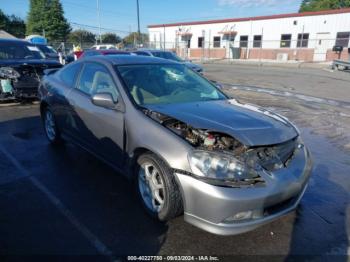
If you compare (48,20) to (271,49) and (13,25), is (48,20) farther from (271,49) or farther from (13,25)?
(271,49)

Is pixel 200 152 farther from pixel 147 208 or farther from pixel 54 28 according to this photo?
pixel 54 28

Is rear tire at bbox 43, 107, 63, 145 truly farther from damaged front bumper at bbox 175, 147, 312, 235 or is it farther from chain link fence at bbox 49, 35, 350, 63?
chain link fence at bbox 49, 35, 350, 63

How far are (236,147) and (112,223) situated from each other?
1.47m

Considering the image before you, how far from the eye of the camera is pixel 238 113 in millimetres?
3375

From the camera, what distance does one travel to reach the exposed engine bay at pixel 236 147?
108 inches

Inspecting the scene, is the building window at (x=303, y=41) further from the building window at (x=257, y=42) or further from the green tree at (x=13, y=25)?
the green tree at (x=13, y=25)

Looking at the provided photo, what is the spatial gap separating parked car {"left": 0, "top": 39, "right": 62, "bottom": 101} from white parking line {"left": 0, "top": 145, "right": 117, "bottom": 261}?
4.52m

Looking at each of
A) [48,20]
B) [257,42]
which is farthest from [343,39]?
[48,20]

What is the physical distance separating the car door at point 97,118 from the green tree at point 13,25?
5687 cm

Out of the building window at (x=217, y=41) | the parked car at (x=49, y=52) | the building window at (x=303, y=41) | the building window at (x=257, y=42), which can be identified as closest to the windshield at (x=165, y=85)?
the parked car at (x=49, y=52)

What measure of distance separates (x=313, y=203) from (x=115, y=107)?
8.37ft

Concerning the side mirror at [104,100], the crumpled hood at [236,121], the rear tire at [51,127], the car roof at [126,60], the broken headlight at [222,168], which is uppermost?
the car roof at [126,60]

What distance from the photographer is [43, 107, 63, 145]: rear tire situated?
525 centimetres

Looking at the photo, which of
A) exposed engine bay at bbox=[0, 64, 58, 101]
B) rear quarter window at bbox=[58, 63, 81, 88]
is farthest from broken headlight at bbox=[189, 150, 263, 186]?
exposed engine bay at bbox=[0, 64, 58, 101]
